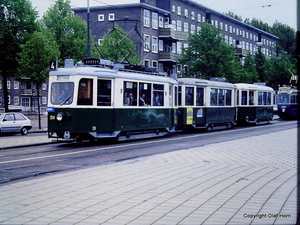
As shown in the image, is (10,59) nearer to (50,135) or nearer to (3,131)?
(3,131)

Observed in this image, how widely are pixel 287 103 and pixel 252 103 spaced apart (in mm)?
13021

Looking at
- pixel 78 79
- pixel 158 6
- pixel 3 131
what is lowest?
pixel 3 131

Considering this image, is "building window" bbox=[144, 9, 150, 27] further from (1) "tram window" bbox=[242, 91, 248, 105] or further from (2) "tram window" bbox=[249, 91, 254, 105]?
(1) "tram window" bbox=[242, 91, 248, 105]

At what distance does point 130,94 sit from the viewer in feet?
65.4

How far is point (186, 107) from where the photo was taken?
25766 mm

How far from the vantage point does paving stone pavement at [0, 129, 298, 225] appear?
5969mm

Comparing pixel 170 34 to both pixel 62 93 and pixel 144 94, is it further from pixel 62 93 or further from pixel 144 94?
pixel 62 93

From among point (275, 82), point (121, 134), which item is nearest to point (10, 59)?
point (121, 134)

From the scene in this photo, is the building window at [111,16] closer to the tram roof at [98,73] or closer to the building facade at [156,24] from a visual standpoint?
the building facade at [156,24]

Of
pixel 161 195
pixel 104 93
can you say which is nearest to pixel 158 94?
pixel 104 93

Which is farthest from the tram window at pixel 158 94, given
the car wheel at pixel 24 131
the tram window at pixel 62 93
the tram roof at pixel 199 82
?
the car wheel at pixel 24 131

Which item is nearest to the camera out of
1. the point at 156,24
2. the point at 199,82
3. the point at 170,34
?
the point at 199,82

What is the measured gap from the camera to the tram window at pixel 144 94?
20.6 metres

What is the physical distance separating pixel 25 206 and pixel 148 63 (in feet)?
181
